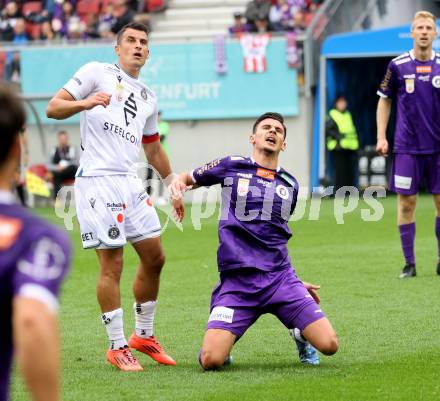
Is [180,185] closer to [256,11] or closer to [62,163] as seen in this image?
[62,163]

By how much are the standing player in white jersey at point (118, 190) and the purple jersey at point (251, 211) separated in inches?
14.5

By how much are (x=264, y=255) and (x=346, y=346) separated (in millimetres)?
943

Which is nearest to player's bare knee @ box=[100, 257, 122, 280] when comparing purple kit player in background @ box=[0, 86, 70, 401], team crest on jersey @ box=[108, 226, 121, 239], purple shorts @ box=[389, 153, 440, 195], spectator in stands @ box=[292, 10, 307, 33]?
team crest on jersey @ box=[108, 226, 121, 239]

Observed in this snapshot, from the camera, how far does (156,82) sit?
80.4 ft

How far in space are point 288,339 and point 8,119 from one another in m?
5.27

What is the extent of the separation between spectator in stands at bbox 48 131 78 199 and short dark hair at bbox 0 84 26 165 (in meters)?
20.6

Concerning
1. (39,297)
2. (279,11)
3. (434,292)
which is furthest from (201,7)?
(39,297)

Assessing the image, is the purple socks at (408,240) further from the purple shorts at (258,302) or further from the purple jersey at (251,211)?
the purple shorts at (258,302)

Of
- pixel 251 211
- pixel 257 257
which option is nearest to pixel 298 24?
pixel 251 211

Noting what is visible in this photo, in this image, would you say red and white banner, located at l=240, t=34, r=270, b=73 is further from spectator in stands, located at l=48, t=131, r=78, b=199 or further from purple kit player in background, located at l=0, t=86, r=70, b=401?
purple kit player in background, located at l=0, t=86, r=70, b=401

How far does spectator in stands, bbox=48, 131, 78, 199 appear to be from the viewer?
23.7m

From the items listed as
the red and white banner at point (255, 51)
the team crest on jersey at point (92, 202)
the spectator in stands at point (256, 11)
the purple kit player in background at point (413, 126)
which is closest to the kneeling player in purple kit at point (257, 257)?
the team crest on jersey at point (92, 202)

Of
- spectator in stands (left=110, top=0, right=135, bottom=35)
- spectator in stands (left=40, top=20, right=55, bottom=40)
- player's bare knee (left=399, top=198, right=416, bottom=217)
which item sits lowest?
player's bare knee (left=399, top=198, right=416, bottom=217)

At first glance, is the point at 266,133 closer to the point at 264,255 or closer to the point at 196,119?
the point at 264,255
